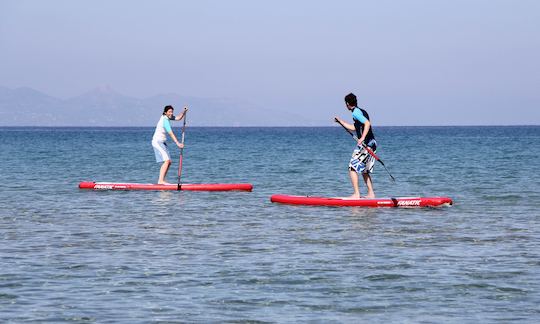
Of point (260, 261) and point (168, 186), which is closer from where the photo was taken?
point (260, 261)

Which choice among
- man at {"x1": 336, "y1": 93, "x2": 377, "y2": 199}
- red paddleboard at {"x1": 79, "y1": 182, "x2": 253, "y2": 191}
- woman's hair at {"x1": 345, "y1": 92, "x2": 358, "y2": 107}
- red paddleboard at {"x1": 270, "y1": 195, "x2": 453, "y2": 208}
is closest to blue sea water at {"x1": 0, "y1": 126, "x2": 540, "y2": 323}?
red paddleboard at {"x1": 270, "y1": 195, "x2": 453, "y2": 208}

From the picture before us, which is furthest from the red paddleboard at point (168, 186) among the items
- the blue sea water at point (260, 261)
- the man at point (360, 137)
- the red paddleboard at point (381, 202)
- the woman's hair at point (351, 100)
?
the woman's hair at point (351, 100)

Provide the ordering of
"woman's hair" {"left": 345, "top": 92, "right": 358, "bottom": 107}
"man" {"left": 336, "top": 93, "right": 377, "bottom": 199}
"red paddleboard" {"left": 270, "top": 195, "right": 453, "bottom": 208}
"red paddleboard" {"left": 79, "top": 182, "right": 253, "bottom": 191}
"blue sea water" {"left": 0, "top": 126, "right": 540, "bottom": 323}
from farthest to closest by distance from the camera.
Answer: "red paddleboard" {"left": 79, "top": 182, "right": 253, "bottom": 191} → "red paddleboard" {"left": 270, "top": 195, "right": 453, "bottom": 208} → "woman's hair" {"left": 345, "top": 92, "right": 358, "bottom": 107} → "man" {"left": 336, "top": 93, "right": 377, "bottom": 199} → "blue sea water" {"left": 0, "top": 126, "right": 540, "bottom": 323}

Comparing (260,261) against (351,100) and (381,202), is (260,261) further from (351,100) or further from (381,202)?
(381,202)

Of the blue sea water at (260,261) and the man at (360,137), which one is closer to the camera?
the blue sea water at (260,261)

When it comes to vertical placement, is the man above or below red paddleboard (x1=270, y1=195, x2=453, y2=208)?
above

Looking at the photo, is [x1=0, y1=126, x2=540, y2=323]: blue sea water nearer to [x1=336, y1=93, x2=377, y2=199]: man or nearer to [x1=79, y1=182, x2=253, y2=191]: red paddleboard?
[x1=336, y1=93, x2=377, y2=199]: man

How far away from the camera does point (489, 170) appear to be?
40750mm

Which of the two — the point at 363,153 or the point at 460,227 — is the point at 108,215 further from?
the point at 460,227

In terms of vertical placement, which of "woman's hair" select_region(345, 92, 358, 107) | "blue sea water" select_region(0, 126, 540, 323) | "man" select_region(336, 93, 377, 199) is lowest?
"blue sea water" select_region(0, 126, 540, 323)

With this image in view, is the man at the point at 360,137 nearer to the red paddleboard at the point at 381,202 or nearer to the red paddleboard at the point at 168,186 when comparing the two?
the red paddleboard at the point at 381,202

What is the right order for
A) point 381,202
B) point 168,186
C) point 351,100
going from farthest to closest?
point 168,186, point 381,202, point 351,100

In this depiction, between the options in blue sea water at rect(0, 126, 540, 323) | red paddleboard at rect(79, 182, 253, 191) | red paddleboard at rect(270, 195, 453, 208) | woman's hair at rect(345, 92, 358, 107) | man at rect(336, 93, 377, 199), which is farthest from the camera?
red paddleboard at rect(79, 182, 253, 191)

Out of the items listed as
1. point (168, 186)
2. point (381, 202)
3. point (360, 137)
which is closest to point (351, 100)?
point (360, 137)
